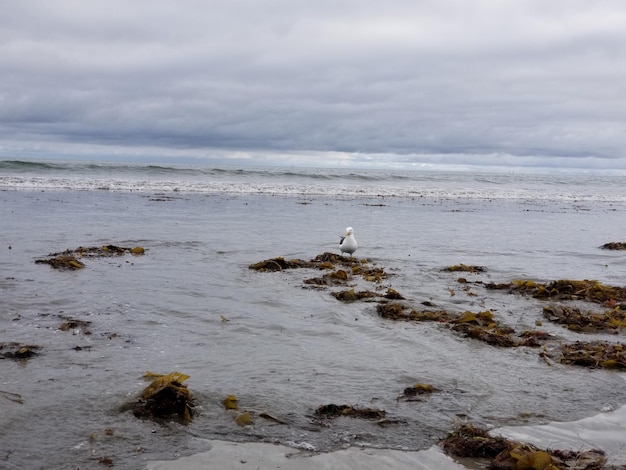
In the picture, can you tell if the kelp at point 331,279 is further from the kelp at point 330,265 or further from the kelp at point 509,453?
the kelp at point 509,453

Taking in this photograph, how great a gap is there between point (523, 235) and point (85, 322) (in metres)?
14.8

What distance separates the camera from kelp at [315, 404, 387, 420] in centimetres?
495

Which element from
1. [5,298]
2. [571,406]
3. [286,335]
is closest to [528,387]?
[571,406]

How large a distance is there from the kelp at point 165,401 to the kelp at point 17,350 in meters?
1.72

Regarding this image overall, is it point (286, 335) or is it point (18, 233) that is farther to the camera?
point (18, 233)

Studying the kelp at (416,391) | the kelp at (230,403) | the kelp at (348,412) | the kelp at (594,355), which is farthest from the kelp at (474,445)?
the kelp at (594,355)

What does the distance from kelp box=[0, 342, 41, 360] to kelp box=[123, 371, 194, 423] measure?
67.6 inches

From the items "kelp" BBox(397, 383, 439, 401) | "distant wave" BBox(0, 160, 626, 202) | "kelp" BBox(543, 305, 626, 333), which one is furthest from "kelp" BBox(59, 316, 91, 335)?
"distant wave" BBox(0, 160, 626, 202)

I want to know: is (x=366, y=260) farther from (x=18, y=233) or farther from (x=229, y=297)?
(x=18, y=233)

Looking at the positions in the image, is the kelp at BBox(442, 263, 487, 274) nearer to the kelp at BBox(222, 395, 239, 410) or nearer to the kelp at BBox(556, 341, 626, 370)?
the kelp at BBox(556, 341, 626, 370)

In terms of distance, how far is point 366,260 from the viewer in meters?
13.1

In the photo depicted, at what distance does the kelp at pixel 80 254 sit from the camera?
35.8 ft

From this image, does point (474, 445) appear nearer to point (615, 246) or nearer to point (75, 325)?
point (75, 325)

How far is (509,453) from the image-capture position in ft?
13.9
